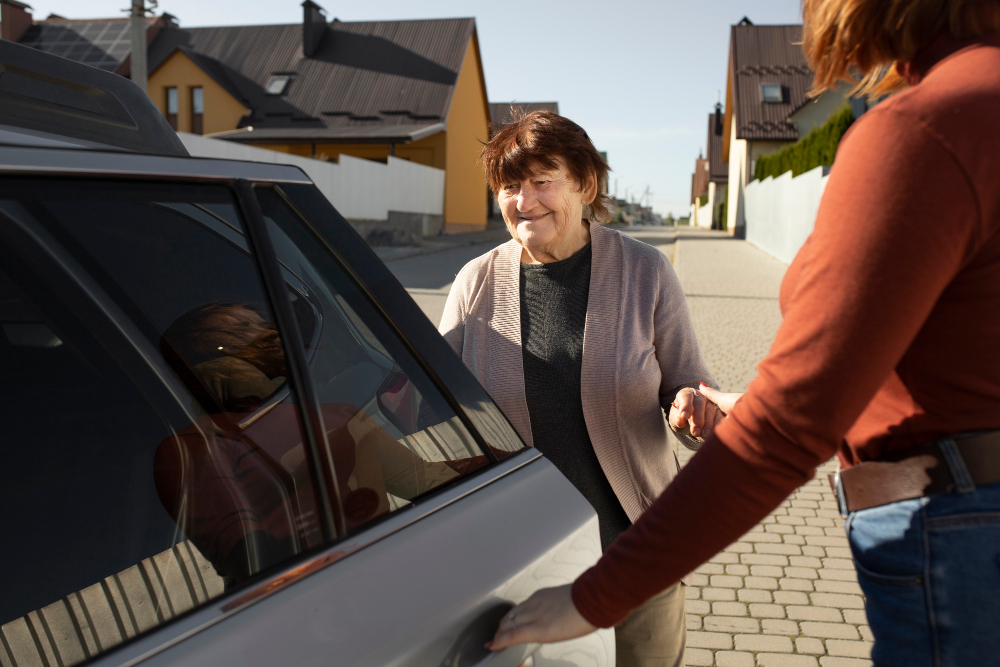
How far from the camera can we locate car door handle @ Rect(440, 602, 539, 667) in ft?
3.67

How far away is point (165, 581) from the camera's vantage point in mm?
1146

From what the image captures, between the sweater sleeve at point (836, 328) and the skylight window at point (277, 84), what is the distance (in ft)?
107

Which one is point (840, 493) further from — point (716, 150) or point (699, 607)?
point (716, 150)

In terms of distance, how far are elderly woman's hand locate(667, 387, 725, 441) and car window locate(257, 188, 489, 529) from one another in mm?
840

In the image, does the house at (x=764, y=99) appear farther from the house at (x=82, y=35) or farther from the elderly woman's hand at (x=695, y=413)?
the elderly woman's hand at (x=695, y=413)

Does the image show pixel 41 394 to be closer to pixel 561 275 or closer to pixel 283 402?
pixel 283 402

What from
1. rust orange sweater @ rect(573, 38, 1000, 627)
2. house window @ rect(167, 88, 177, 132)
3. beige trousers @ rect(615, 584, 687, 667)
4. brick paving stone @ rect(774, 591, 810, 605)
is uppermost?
house window @ rect(167, 88, 177, 132)

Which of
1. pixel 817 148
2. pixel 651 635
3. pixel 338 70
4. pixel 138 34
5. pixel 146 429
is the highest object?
pixel 338 70

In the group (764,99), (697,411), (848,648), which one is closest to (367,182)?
(764,99)

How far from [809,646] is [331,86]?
30656 mm

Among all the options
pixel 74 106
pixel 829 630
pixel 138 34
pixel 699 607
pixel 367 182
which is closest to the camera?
pixel 74 106

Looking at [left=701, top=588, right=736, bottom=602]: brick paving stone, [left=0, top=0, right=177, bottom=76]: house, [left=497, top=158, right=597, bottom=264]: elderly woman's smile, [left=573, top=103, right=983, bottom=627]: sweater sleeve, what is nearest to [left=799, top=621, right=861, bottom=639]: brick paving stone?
[left=701, top=588, right=736, bottom=602]: brick paving stone

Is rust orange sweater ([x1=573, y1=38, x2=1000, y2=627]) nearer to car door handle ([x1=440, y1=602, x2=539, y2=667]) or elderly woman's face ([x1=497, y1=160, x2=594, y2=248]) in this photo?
car door handle ([x1=440, y1=602, x2=539, y2=667])

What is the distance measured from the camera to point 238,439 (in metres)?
1.29
